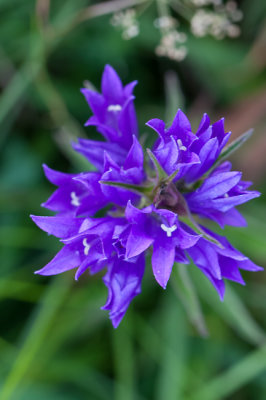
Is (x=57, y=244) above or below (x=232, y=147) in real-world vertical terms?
below

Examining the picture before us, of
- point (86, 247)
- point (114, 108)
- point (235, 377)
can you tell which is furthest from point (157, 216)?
point (235, 377)

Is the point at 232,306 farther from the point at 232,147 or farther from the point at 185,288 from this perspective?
the point at 232,147

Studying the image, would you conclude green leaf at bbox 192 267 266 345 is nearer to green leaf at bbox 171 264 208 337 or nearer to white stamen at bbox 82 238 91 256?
green leaf at bbox 171 264 208 337

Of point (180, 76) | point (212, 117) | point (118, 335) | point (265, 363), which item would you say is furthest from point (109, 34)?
point (265, 363)

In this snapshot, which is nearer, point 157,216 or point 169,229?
point 169,229

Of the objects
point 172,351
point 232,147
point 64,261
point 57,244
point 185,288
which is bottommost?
point 172,351

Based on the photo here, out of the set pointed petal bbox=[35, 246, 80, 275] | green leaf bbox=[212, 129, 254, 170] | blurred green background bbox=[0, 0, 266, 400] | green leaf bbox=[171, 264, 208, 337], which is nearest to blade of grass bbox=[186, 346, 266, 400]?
blurred green background bbox=[0, 0, 266, 400]

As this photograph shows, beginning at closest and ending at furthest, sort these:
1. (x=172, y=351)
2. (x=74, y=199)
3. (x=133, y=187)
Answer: (x=133, y=187)
(x=74, y=199)
(x=172, y=351)
